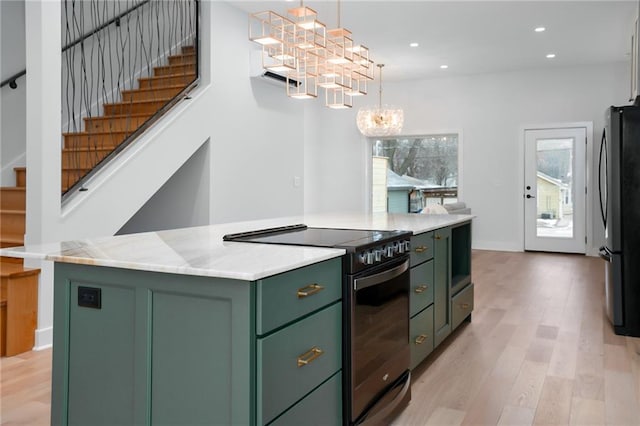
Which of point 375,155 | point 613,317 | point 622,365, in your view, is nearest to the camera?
point 622,365

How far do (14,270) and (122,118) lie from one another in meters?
2.23

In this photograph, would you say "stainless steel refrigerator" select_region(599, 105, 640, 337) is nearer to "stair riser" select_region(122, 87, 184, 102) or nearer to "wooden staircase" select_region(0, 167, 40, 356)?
"wooden staircase" select_region(0, 167, 40, 356)

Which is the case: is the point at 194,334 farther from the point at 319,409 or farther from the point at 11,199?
the point at 11,199

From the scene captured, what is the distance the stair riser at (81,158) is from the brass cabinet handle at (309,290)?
3.38 metres

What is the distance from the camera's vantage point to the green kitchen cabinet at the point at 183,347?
4.81 feet

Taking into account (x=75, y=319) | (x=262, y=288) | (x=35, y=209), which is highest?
(x=35, y=209)

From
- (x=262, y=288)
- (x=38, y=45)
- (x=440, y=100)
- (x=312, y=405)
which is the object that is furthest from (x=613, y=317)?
(x=440, y=100)

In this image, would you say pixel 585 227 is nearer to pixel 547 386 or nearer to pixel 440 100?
pixel 440 100

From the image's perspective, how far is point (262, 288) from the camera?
1456mm

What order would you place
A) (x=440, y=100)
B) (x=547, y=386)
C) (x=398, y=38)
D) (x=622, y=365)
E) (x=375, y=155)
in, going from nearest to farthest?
(x=547, y=386)
(x=622, y=365)
(x=398, y=38)
(x=440, y=100)
(x=375, y=155)

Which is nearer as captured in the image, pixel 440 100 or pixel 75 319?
pixel 75 319

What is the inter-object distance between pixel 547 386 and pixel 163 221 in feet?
13.7

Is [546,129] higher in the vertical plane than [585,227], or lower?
higher

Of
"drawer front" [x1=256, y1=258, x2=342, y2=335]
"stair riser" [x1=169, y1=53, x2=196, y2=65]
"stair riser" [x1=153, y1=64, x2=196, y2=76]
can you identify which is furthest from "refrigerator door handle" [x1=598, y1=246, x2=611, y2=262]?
"stair riser" [x1=169, y1=53, x2=196, y2=65]
